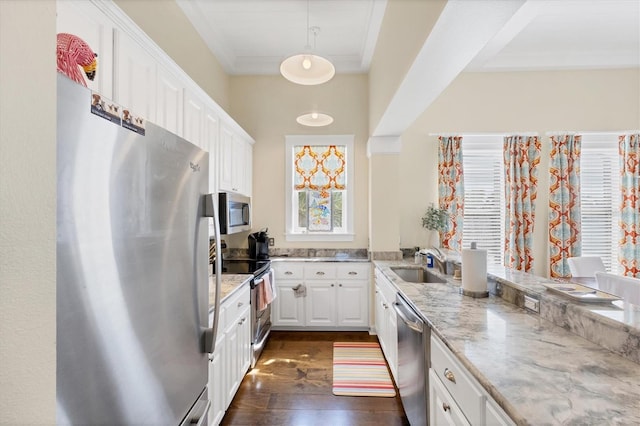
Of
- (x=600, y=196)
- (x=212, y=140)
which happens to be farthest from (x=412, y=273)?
(x=600, y=196)

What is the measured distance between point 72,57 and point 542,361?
199 cm

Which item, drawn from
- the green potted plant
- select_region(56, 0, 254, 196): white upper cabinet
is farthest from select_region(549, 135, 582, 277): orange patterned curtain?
select_region(56, 0, 254, 196): white upper cabinet

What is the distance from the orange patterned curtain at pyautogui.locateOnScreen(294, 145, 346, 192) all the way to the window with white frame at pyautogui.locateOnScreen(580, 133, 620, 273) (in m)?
3.16

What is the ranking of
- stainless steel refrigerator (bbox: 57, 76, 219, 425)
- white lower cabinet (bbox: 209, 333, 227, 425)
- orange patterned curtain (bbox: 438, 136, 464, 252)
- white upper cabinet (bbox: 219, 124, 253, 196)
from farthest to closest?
orange patterned curtain (bbox: 438, 136, 464, 252) → white upper cabinet (bbox: 219, 124, 253, 196) → white lower cabinet (bbox: 209, 333, 227, 425) → stainless steel refrigerator (bbox: 57, 76, 219, 425)

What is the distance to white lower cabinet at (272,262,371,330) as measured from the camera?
12.3 feet

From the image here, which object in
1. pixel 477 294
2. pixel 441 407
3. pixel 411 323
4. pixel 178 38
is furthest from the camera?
pixel 178 38

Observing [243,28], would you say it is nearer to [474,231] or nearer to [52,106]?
[52,106]

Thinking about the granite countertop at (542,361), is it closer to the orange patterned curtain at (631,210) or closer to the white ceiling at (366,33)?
the white ceiling at (366,33)

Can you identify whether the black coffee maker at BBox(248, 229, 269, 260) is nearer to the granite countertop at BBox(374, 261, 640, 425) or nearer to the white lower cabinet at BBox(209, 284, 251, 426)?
the white lower cabinet at BBox(209, 284, 251, 426)

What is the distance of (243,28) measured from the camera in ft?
10.8

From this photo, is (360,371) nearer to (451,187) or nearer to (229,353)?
(229,353)

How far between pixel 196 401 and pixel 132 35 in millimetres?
1749

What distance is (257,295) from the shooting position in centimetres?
292

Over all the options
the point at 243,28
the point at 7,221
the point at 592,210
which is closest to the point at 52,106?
the point at 7,221
